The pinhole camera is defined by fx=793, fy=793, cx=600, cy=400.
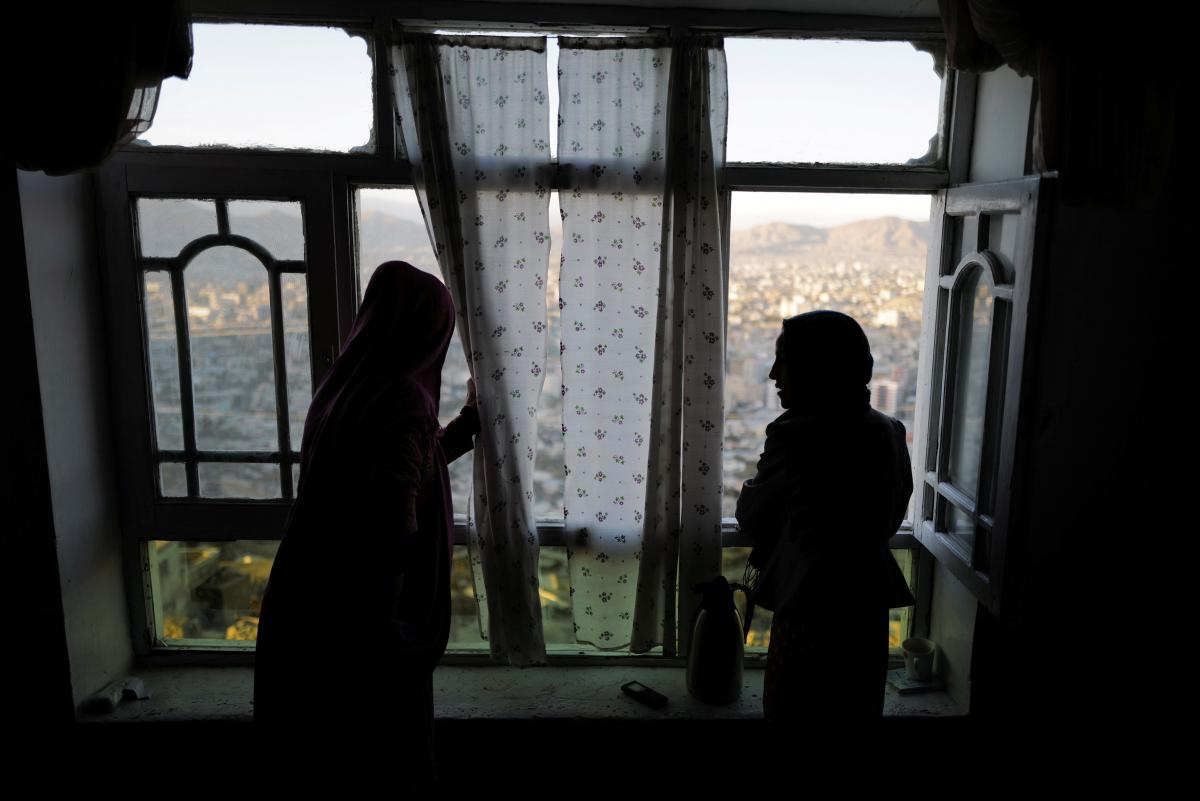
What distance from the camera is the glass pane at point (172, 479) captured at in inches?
86.4

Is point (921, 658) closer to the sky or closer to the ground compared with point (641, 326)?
closer to the ground

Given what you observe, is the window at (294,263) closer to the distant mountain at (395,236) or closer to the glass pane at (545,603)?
the distant mountain at (395,236)

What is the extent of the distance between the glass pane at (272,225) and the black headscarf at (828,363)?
51.4 inches

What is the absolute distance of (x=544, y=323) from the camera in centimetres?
208

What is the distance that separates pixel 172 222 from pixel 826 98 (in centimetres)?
175

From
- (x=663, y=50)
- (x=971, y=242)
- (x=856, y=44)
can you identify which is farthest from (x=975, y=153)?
(x=663, y=50)

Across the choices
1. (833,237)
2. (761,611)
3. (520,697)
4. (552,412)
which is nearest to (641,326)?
(552,412)

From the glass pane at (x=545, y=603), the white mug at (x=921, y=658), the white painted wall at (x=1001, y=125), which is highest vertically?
the white painted wall at (x=1001, y=125)

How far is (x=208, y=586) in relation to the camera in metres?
2.29

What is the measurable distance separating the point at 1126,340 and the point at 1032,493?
1.28 feet

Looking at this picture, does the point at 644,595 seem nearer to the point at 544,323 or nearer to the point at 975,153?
the point at 544,323

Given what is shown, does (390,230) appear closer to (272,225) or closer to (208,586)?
(272,225)

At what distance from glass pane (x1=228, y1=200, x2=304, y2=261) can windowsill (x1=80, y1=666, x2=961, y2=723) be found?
1.20 metres

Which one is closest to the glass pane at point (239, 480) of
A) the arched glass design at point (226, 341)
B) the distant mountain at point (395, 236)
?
the arched glass design at point (226, 341)
